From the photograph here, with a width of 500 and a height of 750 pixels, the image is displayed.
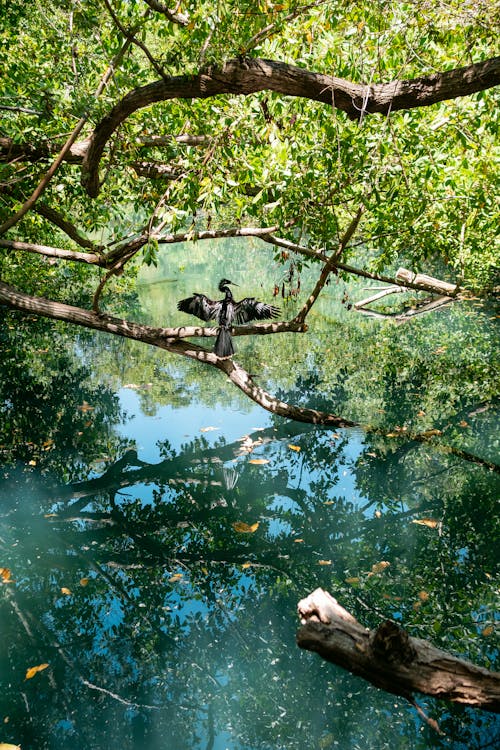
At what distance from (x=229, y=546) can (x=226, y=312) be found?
2.48 meters

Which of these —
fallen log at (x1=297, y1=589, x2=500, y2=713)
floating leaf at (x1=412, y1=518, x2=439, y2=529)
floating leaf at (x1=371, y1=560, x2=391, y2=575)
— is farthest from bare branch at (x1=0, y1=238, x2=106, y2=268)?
fallen log at (x1=297, y1=589, x2=500, y2=713)

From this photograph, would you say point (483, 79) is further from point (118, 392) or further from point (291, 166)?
point (118, 392)

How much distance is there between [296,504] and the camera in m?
6.27

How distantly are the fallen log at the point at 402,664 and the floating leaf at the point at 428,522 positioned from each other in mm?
3593

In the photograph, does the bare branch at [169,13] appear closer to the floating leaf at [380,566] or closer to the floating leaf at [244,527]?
the floating leaf at [244,527]

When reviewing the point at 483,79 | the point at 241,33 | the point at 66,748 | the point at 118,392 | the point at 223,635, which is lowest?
the point at 66,748

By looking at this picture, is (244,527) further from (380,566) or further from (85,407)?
(85,407)

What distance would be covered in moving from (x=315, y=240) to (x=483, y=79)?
12.3 ft

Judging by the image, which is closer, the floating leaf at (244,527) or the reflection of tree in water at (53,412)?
the floating leaf at (244,527)

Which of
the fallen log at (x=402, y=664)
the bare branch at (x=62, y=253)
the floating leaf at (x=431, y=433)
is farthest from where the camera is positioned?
the floating leaf at (x=431, y=433)

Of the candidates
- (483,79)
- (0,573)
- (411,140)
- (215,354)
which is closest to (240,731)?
(0,573)

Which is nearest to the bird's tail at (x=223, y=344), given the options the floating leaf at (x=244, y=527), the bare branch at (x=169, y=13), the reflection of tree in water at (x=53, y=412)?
the floating leaf at (x=244, y=527)

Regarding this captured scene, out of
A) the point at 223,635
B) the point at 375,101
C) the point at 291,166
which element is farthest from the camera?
the point at 291,166

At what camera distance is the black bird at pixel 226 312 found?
6.42 meters
